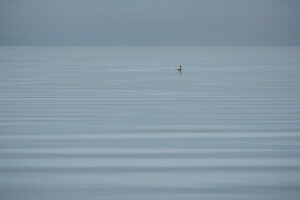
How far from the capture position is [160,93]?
46.5ft

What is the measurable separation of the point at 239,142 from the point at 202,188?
2.25m

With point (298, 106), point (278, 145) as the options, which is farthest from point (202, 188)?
point (298, 106)

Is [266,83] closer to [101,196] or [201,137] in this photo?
[201,137]

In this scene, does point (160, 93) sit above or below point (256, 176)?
above

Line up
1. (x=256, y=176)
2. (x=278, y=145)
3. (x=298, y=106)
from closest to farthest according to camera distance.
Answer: (x=256, y=176) → (x=278, y=145) → (x=298, y=106)

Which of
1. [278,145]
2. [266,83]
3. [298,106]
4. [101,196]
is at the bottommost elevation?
[101,196]

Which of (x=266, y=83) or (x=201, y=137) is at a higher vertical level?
(x=266, y=83)

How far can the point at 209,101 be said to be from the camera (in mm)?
12320

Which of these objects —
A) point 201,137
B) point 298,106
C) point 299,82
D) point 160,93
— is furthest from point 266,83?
point 201,137

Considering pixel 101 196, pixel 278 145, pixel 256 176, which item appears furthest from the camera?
pixel 278 145

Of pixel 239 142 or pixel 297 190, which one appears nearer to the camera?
pixel 297 190

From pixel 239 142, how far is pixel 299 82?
10533mm

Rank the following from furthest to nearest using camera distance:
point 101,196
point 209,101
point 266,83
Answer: point 266,83 → point 209,101 → point 101,196

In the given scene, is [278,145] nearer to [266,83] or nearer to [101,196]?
[101,196]
